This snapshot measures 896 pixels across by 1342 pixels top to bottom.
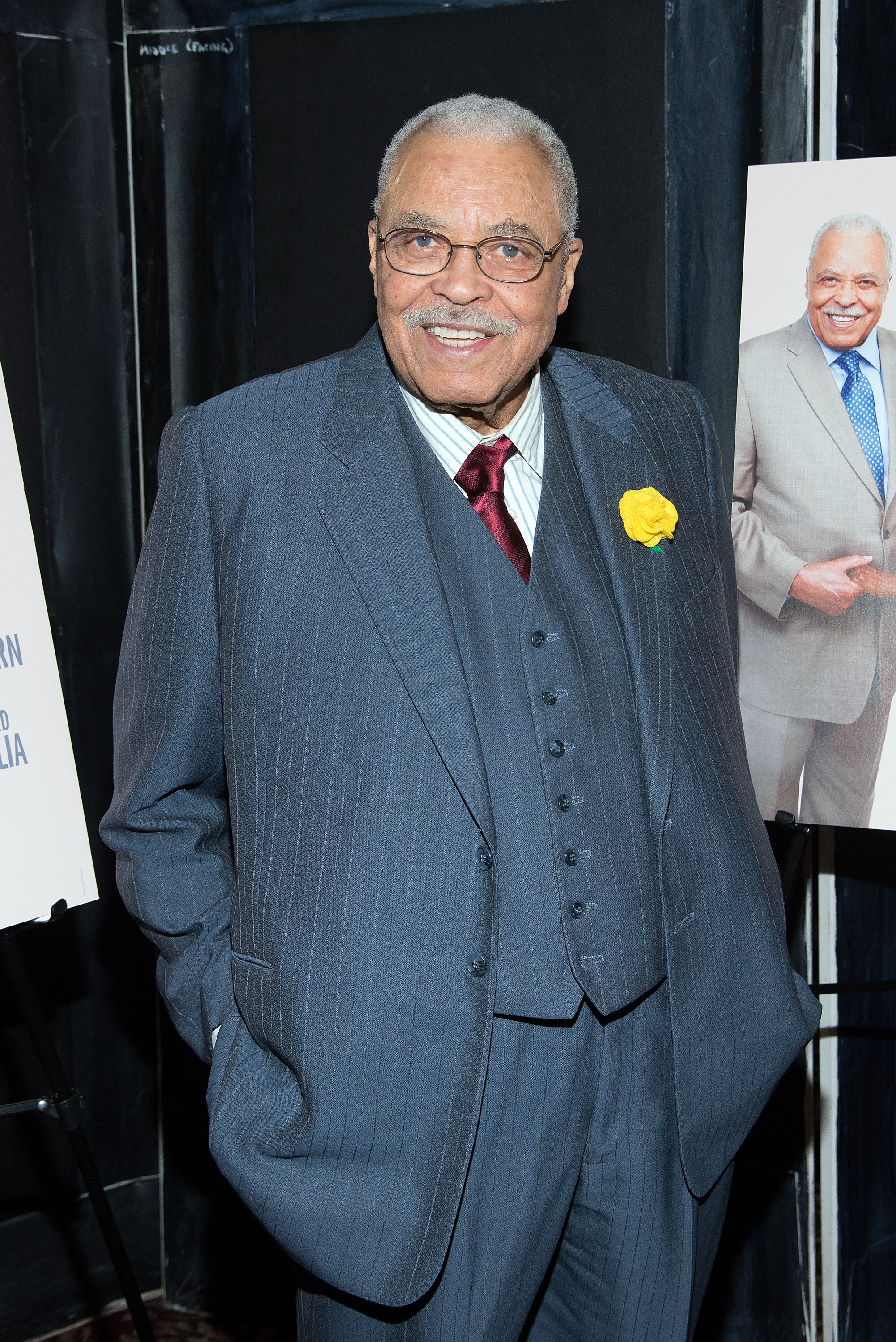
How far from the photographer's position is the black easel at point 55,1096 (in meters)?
1.90

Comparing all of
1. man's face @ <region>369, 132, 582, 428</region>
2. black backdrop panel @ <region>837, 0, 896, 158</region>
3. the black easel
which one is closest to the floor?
the black easel

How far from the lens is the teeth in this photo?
1562 millimetres

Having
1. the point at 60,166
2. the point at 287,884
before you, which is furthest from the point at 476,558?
the point at 60,166

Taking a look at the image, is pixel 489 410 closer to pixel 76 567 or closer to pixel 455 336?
pixel 455 336

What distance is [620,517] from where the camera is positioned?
1.68 meters

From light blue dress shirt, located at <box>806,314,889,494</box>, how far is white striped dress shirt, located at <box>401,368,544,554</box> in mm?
613

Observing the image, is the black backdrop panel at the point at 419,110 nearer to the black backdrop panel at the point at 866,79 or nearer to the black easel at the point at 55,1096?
the black backdrop panel at the point at 866,79

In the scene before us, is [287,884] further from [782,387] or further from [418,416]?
[782,387]

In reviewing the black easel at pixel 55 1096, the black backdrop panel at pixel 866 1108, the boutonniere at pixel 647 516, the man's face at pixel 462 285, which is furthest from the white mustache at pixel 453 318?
the black backdrop panel at pixel 866 1108

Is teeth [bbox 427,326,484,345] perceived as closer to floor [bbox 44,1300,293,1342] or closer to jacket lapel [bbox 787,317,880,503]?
jacket lapel [bbox 787,317,880,503]

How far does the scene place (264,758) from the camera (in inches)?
59.4

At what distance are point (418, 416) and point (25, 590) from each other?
692mm

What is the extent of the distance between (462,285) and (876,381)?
809 millimetres

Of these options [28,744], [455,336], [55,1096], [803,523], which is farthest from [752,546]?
[55,1096]
